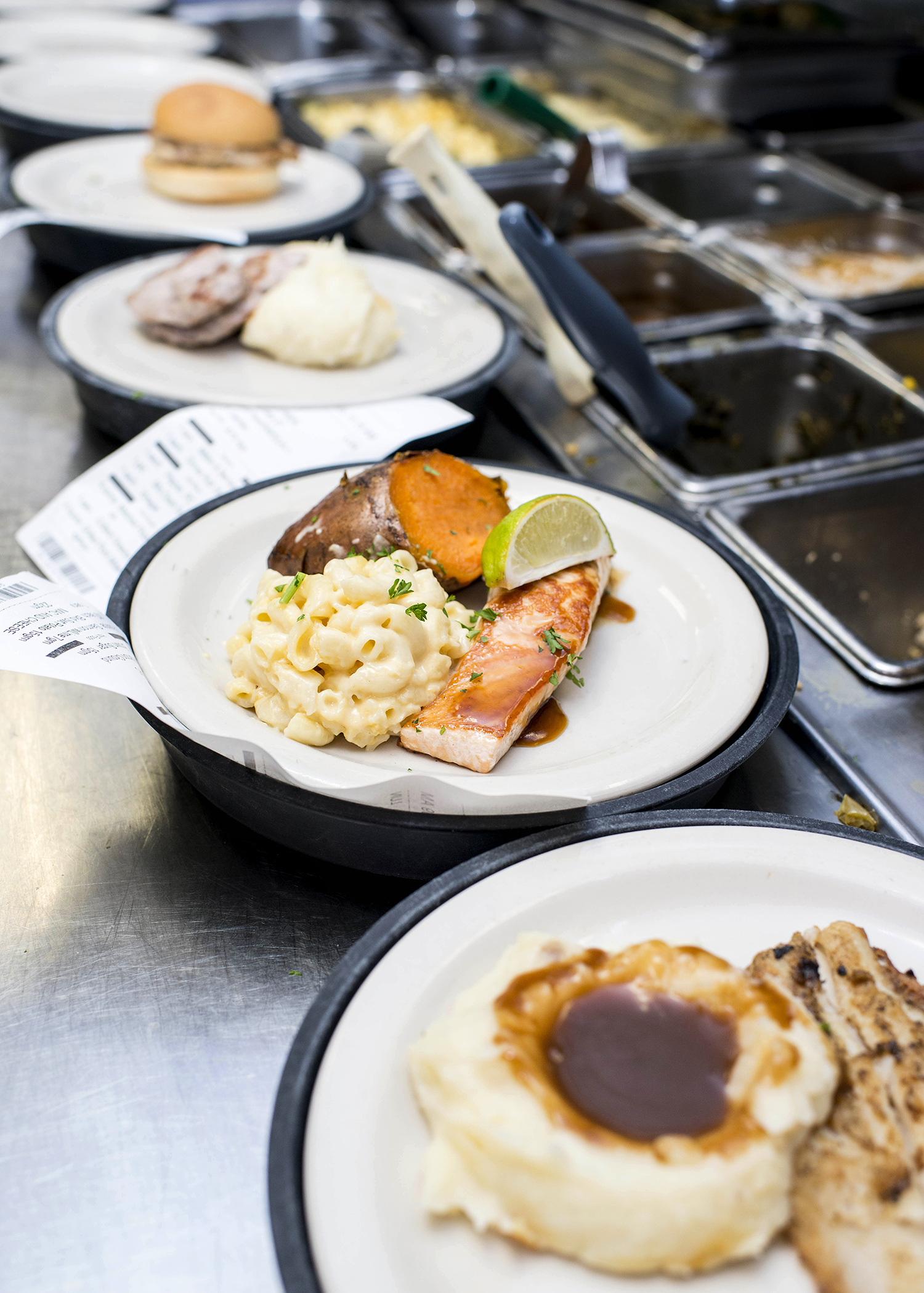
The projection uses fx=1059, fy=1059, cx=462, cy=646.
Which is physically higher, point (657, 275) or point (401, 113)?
→ point (401, 113)

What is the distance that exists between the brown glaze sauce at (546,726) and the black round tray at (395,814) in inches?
7.1

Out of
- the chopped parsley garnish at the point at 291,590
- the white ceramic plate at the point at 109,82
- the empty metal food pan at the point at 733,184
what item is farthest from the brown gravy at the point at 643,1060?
the white ceramic plate at the point at 109,82

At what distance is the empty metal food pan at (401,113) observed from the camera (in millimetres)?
4078

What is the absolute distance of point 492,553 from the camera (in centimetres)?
150

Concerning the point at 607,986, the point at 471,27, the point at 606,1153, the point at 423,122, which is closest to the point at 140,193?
the point at 423,122

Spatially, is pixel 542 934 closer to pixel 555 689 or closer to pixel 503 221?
pixel 555 689

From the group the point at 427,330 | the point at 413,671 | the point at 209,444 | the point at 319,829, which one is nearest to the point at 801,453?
the point at 427,330

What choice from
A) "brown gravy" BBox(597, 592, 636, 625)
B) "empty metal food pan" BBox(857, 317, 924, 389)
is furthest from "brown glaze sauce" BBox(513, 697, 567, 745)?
"empty metal food pan" BBox(857, 317, 924, 389)

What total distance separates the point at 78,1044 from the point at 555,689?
2.42ft

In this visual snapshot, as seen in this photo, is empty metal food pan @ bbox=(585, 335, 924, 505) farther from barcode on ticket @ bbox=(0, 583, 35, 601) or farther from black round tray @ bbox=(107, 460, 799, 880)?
barcode on ticket @ bbox=(0, 583, 35, 601)

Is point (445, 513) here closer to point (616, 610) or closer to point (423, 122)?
point (616, 610)

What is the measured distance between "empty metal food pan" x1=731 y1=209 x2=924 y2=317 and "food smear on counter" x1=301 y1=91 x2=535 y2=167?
116 cm

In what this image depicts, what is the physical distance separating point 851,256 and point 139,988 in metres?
3.13

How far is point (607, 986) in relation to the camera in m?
0.99
